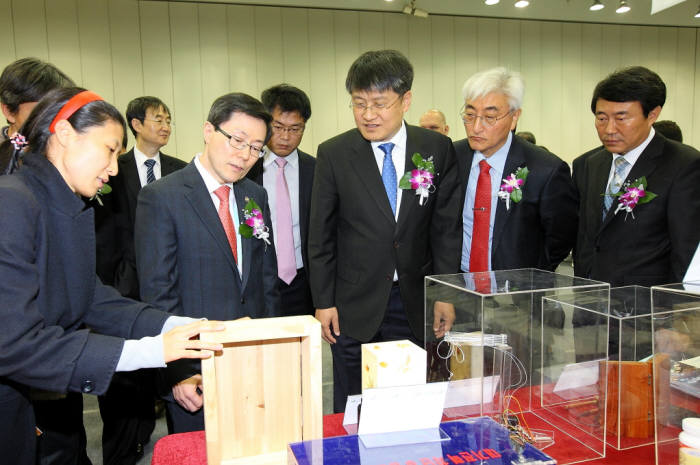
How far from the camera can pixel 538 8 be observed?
7504 millimetres

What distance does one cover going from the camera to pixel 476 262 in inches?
89.9

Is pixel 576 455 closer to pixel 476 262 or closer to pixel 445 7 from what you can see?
pixel 476 262

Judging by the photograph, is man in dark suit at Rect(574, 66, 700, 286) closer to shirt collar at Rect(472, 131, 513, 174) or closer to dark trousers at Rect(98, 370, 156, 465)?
shirt collar at Rect(472, 131, 513, 174)

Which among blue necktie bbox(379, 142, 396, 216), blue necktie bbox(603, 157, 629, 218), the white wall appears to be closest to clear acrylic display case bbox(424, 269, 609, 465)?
blue necktie bbox(379, 142, 396, 216)

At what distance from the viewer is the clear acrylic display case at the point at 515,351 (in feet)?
4.20

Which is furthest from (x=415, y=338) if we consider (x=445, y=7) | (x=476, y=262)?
(x=445, y=7)

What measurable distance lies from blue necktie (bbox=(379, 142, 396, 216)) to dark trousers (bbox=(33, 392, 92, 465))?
1.36 metres

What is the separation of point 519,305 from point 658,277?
45.5 inches

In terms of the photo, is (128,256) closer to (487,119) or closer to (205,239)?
(205,239)

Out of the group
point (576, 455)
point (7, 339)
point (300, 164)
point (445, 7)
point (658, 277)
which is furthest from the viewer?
point (445, 7)

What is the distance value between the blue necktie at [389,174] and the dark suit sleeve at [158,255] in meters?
0.86

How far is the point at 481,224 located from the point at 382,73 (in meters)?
0.77

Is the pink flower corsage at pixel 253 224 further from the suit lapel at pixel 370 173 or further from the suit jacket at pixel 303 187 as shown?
the suit jacket at pixel 303 187

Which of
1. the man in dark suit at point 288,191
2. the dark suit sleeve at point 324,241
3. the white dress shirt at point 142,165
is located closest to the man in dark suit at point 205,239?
the dark suit sleeve at point 324,241
